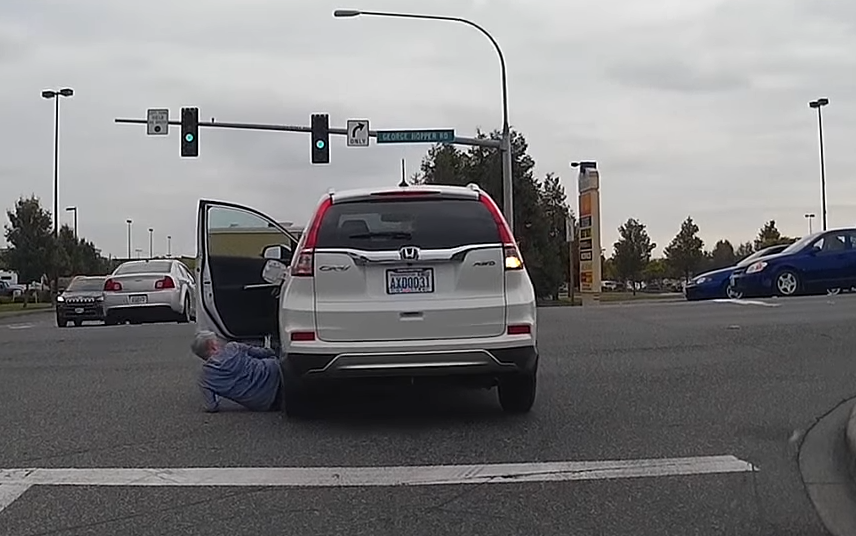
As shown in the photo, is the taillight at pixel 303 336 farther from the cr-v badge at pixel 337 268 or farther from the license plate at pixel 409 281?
the license plate at pixel 409 281

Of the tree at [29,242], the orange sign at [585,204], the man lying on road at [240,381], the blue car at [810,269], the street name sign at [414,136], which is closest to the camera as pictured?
the man lying on road at [240,381]

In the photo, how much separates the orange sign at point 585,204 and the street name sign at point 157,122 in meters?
16.3

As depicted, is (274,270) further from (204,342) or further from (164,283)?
(164,283)

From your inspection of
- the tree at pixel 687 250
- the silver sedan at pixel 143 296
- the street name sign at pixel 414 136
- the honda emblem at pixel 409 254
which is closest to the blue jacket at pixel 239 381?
the honda emblem at pixel 409 254

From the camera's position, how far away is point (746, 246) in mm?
87562

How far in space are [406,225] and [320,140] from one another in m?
23.0

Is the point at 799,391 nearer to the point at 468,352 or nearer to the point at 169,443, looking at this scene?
the point at 468,352

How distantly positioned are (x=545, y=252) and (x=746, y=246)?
111 ft

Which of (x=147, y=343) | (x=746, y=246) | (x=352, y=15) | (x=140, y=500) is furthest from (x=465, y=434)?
(x=746, y=246)

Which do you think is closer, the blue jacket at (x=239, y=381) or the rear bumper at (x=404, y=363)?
the rear bumper at (x=404, y=363)

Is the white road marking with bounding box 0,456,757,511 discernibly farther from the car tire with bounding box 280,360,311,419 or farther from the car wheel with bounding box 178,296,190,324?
the car wheel with bounding box 178,296,190,324

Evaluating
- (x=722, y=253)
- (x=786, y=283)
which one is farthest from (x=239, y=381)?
(x=722, y=253)

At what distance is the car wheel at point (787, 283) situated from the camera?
2166 centimetres

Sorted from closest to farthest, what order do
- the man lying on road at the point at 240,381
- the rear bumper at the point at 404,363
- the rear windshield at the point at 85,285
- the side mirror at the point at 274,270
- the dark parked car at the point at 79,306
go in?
the rear bumper at the point at 404,363, the man lying on road at the point at 240,381, the side mirror at the point at 274,270, the dark parked car at the point at 79,306, the rear windshield at the point at 85,285
